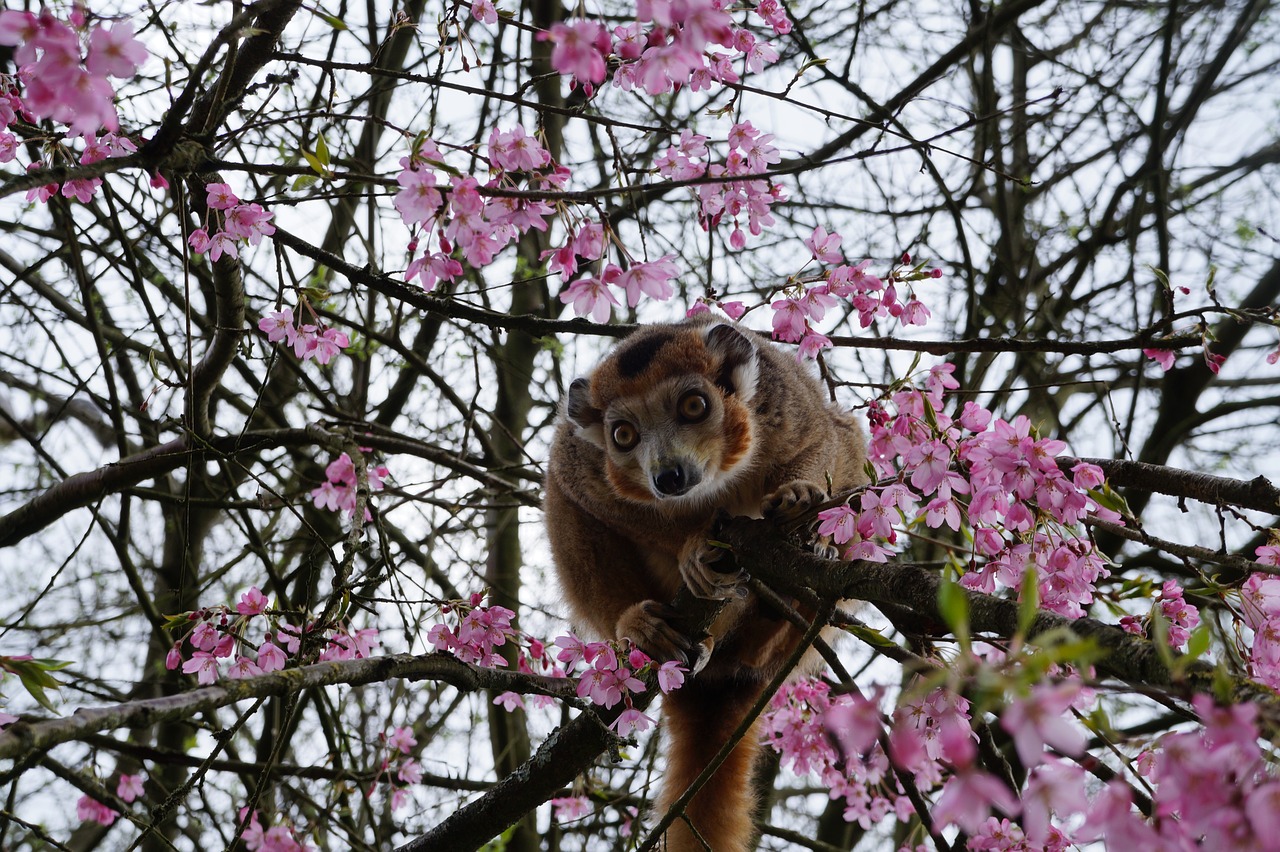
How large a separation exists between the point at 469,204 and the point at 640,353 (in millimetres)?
2160

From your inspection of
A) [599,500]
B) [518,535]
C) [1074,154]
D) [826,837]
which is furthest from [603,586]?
[1074,154]

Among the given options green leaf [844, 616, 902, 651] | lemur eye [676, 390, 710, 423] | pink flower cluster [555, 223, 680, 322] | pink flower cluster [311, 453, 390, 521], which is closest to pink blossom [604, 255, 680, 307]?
pink flower cluster [555, 223, 680, 322]

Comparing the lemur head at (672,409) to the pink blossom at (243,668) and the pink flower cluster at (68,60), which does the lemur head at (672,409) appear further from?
the pink flower cluster at (68,60)

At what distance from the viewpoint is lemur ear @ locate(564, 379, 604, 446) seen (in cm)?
475

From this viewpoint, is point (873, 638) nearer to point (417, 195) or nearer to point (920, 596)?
point (920, 596)

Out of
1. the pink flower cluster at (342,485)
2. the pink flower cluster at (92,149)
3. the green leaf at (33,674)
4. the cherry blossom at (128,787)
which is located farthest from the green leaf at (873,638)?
the cherry blossom at (128,787)

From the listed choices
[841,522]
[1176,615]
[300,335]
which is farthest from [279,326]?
[1176,615]

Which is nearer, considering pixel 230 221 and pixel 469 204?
pixel 469 204

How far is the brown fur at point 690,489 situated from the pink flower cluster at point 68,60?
2532 millimetres

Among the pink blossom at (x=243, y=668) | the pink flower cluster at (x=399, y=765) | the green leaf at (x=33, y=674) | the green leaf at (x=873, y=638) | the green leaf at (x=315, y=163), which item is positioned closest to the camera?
the green leaf at (x=33, y=674)

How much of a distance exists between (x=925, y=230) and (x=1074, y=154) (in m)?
1.80

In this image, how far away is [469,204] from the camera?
100 inches

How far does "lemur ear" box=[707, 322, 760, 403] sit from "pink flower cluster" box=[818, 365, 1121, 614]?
1.50 meters

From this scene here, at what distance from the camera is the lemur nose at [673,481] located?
407cm
